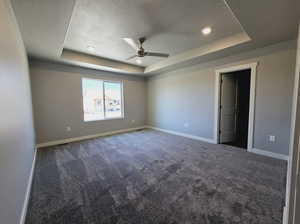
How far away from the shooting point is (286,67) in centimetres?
281

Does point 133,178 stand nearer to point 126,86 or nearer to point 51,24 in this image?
point 51,24

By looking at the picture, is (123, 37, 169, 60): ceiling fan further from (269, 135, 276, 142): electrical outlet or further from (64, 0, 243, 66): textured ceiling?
(269, 135, 276, 142): electrical outlet

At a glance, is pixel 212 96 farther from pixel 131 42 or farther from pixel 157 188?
pixel 157 188

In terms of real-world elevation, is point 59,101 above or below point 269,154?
above

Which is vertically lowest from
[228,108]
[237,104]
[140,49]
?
[228,108]

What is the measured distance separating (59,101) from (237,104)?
553 centimetres

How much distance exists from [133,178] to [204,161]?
154cm

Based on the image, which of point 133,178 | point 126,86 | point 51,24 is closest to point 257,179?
point 133,178

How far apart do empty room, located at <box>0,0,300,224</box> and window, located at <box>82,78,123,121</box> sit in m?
0.04

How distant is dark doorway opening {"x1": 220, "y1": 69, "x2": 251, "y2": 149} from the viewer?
13.3 ft

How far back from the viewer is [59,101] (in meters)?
4.13

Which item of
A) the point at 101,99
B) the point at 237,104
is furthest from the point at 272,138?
the point at 101,99

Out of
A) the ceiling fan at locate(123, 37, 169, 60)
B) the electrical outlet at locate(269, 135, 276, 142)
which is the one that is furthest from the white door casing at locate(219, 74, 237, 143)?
the ceiling fan at locate(123, 37, 169, 60)

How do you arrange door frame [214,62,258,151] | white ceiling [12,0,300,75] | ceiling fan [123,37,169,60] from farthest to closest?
door frame [214,62,258,151]
ceiling fan [123,37,169,60]
white ceiling [12,0,300,75]
